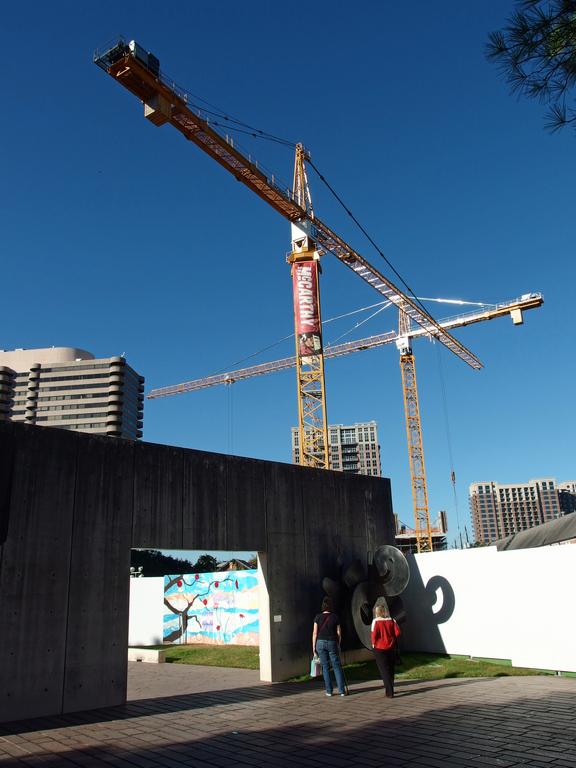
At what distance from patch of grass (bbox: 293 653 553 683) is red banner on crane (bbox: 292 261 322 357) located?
18870 millimetres

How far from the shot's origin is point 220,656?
16.4 metres

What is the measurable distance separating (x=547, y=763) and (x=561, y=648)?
621cm

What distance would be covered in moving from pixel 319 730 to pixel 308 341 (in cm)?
2418

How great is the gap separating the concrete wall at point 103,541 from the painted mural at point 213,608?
8020mm

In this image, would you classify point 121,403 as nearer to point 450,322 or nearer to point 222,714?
point 450,322

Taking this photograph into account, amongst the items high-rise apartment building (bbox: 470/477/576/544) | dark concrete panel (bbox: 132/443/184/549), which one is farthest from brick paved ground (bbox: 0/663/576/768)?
high-rise apartment building (bbox: 470/477/576/544)

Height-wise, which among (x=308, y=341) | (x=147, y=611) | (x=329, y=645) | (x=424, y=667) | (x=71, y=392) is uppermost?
(x=71, y=392)

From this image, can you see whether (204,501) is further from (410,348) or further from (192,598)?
(410,348)

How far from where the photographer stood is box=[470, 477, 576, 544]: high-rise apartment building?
497 ft

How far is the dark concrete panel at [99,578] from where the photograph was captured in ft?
28.5

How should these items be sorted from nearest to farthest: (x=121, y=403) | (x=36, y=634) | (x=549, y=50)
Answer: (x=549, y=50) < (x=36, y=634) < (x=121, y=403)

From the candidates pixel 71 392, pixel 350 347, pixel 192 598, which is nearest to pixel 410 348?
pixel 350 347

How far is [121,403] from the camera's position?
141500 mm

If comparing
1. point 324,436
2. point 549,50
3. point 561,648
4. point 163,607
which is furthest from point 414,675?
point 324,436
